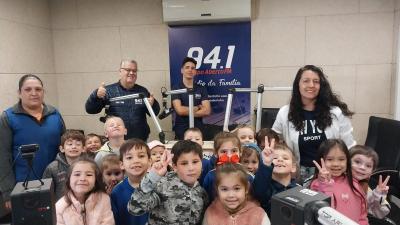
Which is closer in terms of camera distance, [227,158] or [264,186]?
[264,186]

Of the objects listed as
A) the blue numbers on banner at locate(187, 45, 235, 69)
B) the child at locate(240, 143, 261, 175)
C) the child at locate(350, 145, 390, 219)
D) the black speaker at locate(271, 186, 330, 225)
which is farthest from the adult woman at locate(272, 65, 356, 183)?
the blue numbers on banner at locate(187, 45, 235, 69)

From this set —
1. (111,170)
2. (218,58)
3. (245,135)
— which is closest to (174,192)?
(111,170)

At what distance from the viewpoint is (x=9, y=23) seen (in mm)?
3721

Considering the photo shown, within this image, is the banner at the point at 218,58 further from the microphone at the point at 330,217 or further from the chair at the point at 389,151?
the microphone at the point at 330,217

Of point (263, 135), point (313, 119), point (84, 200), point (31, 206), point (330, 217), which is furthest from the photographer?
point (263, 135)

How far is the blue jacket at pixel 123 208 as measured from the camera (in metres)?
1.80

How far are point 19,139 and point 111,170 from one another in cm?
78

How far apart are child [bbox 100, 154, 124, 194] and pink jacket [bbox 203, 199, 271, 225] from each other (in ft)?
2.77

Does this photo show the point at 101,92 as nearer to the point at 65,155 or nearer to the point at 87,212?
the point at 65,155

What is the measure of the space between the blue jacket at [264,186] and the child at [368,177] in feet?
2.16

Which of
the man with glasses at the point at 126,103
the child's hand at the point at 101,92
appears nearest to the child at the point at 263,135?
the man with glasses at the point at 126,103

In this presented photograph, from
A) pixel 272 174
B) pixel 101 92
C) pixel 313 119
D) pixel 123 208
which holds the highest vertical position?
pixel 101 92

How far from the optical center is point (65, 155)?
7.82 ft

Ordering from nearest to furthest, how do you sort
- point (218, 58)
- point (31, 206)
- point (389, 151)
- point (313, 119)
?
1. point (31, 206)
2. point (313, 119)
3. point (389, 151)
4. point (218, 58)
